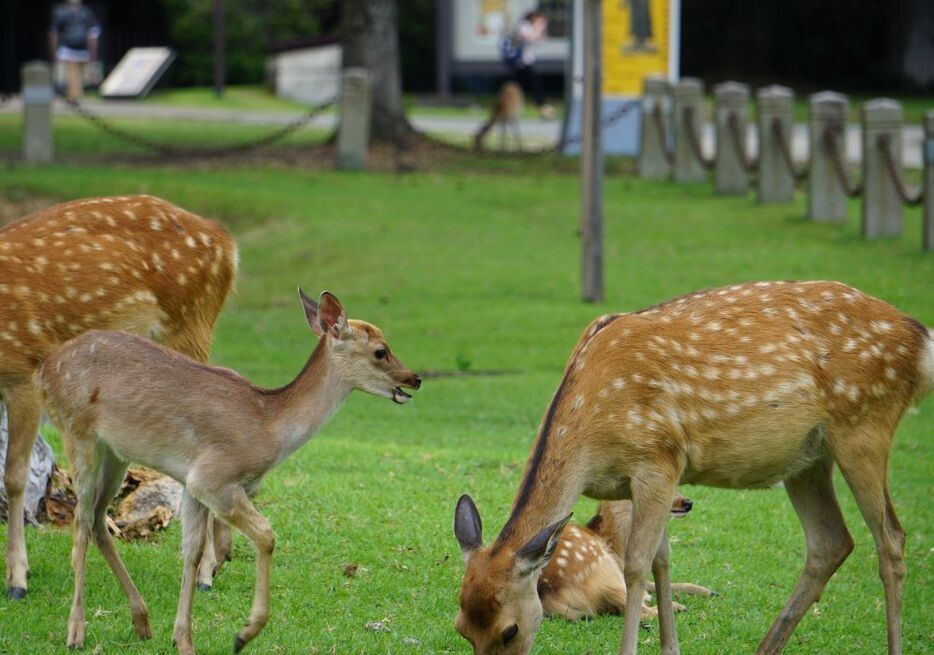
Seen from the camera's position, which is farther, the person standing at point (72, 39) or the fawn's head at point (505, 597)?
the person standing at point (72, 39)

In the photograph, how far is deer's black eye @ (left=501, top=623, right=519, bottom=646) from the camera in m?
5.33

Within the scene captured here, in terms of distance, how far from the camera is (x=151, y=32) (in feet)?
123

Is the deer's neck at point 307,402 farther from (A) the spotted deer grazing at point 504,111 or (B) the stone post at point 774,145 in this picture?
(A) the spotted deer grazing at point 504,111

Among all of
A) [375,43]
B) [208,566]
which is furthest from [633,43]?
[208,566]

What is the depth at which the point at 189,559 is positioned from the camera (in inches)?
232

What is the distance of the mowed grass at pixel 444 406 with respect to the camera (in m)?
6.68

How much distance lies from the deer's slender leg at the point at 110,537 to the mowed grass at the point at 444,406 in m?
0.10

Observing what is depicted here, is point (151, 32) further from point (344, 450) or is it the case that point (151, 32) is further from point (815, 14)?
point (344, 450)

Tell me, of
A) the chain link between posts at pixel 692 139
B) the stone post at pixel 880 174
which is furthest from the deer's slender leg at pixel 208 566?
the chain link between posts at pixel 692 139

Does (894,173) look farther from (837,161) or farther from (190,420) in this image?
(190,420)

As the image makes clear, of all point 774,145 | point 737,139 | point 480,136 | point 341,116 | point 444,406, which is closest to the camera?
point 444,406

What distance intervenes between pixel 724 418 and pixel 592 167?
31.6 ft

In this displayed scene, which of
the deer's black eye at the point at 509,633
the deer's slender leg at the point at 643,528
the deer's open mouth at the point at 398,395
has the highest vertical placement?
the deer's open mouth at the point at 398,395

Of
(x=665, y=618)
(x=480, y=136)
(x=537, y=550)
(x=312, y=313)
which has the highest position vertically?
(x=312, y=313)
